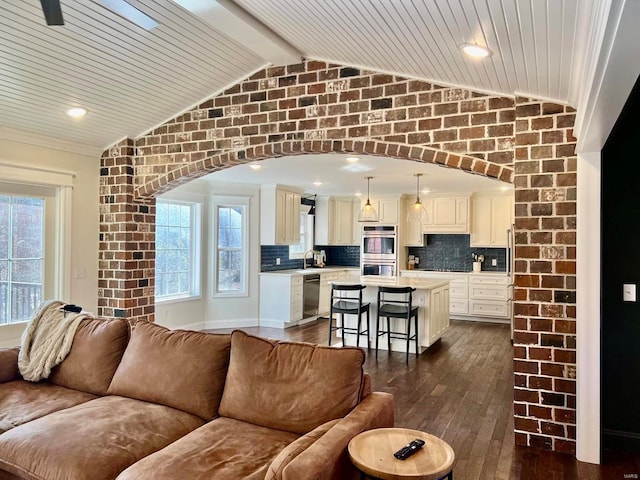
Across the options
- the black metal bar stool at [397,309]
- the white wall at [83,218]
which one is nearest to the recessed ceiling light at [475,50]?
the black metal bar stool at [397,309]

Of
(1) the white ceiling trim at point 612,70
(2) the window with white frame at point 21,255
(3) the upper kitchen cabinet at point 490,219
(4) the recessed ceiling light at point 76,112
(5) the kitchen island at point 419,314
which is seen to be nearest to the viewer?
(1) the white ceiling trim at point 612,70

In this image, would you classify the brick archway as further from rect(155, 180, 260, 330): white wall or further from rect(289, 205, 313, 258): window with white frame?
rect(289, 205, 313, 258): window with white frame

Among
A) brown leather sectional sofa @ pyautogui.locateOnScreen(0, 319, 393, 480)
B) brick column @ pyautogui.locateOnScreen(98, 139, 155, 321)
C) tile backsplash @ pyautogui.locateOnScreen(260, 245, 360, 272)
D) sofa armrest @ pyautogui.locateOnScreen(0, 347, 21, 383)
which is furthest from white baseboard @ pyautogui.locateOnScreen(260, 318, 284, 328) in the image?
sofa armrest @ pyautogui.locateOnScreen(0, 347, 21, 383)

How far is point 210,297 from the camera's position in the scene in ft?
23.8

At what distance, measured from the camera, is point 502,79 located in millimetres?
2918

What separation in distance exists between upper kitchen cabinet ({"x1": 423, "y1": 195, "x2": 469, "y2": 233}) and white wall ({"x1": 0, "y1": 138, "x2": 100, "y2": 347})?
18.9 ft

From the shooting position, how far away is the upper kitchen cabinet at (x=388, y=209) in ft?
29.4

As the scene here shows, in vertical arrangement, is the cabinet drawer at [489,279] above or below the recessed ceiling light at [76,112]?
below

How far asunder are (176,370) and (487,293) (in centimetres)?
676

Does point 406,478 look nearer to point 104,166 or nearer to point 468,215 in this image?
point 104,166

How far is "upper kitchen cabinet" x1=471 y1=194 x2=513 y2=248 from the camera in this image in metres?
8.30

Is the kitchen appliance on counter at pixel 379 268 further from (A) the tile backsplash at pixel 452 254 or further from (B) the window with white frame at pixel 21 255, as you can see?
(B) the window with white frame at pixel 21 255

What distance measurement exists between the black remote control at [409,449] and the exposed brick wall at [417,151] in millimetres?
1540

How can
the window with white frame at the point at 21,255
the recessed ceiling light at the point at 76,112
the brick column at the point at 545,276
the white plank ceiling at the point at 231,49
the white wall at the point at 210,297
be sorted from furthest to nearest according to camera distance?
the white wall at the point at 210,297 < the window with white frame at the point at 21,255 < the recessed ceiling light at the point at 76,112 < the brick column at the point at 545,276 < the white plank ceiling at the point at 231,49
